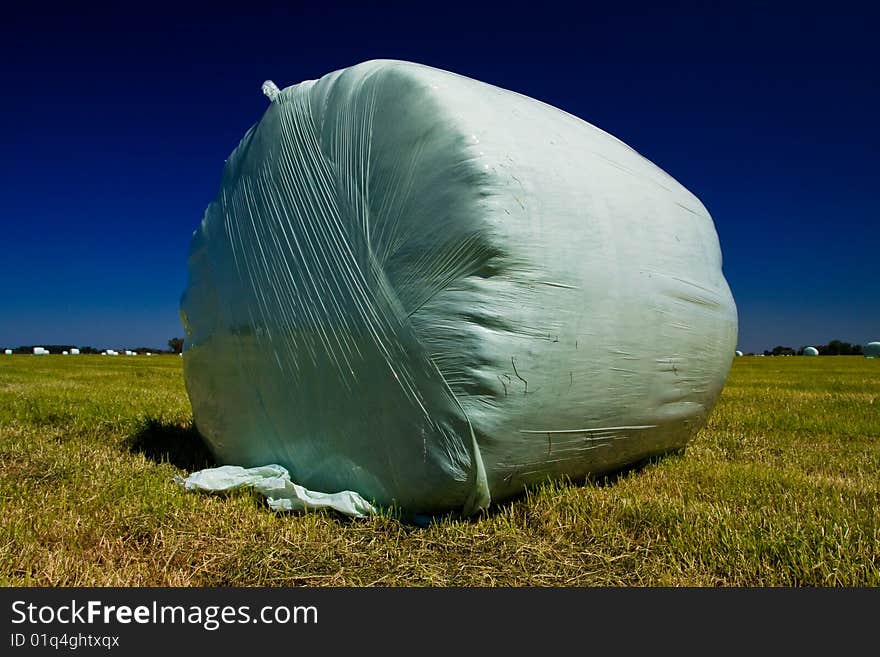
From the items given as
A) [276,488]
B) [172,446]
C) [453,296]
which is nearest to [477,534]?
[453,296]

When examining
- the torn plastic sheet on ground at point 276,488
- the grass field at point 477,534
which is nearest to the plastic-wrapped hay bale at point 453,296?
the torn plastic sheet on ground at point 276,488

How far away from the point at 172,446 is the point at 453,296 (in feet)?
10.4

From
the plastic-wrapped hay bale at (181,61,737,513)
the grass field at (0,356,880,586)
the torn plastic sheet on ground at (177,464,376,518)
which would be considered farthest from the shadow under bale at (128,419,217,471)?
the plastic-wrapped hay bale at (181,61,737,513)

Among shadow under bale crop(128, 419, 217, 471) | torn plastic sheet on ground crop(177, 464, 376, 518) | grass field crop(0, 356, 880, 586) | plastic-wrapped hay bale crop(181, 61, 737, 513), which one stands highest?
plastic-wrapped hay bale crop(181, 61, 737, 513)

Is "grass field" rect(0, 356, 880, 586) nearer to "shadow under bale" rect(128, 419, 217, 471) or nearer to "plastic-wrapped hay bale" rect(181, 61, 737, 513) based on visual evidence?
"shadow under bale" rect(128, 419, 217, 471)

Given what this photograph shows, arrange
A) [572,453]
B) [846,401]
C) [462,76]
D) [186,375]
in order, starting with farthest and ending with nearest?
[846,401] → [186,375] → [462,76] → [572,453]

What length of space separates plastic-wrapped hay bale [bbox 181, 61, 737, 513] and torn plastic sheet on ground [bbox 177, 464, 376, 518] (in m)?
0.08

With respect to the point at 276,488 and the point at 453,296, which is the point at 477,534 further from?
the point at 276,488

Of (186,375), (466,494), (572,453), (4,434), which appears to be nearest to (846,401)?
(572,453)

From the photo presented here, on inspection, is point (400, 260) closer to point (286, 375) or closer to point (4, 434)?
point (286, 375)

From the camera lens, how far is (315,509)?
3.08m

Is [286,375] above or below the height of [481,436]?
above

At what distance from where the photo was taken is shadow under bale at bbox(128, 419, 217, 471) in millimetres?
4301

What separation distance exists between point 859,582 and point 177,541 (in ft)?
8.87
